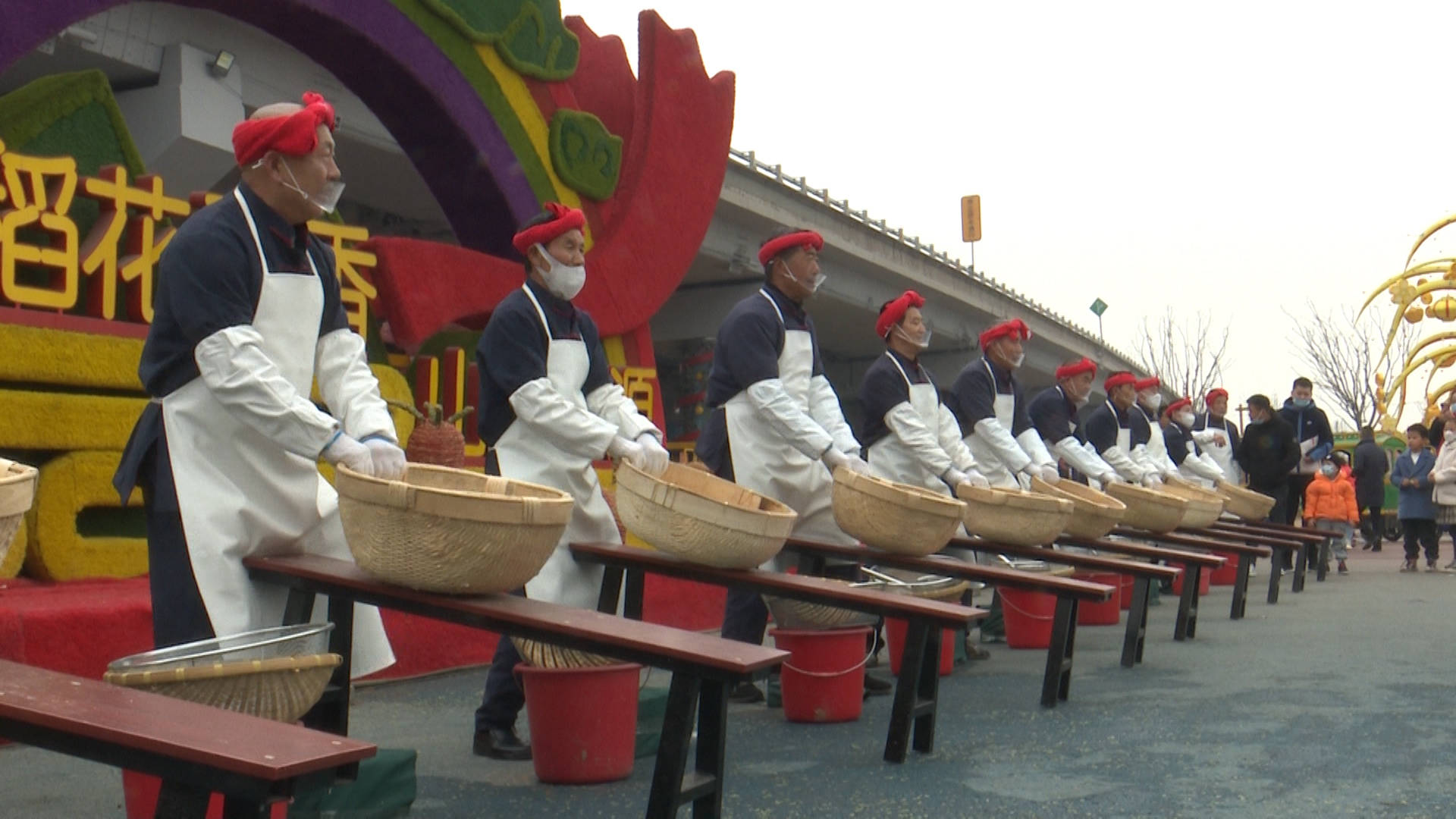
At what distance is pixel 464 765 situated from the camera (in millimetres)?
4281

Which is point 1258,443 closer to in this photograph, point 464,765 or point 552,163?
point 552,163

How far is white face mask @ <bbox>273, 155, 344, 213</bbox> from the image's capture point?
11.2 ft

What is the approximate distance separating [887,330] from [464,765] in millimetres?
3224

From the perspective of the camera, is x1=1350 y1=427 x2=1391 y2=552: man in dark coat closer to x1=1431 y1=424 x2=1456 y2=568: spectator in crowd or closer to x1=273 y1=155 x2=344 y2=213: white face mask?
x1=1431 y1=424 x2=1456 y2=568: spectator in crowd

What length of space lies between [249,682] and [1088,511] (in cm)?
492

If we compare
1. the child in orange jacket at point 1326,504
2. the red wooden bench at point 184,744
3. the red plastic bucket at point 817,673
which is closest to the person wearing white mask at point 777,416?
the red plastic bucket at point 817,673

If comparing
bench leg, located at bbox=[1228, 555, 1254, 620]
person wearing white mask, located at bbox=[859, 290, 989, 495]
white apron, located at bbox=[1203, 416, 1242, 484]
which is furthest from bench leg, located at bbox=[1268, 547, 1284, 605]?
person wearing white mask, located at bbox=[859, 290, 989, 495]

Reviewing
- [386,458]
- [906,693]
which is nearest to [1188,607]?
[906,693]

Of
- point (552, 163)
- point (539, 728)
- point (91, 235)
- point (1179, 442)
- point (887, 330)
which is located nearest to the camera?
point (539, 728)

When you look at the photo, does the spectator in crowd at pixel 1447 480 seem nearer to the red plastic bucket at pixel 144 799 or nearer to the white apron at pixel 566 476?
the white apron at pixel 566 476

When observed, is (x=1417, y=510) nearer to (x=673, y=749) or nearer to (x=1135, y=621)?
(x=1135, y=621)

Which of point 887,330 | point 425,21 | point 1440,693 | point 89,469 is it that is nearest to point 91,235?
point 89,469

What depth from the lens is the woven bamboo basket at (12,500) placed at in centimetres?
262

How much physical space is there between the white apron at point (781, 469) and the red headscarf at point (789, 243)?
21 cm
